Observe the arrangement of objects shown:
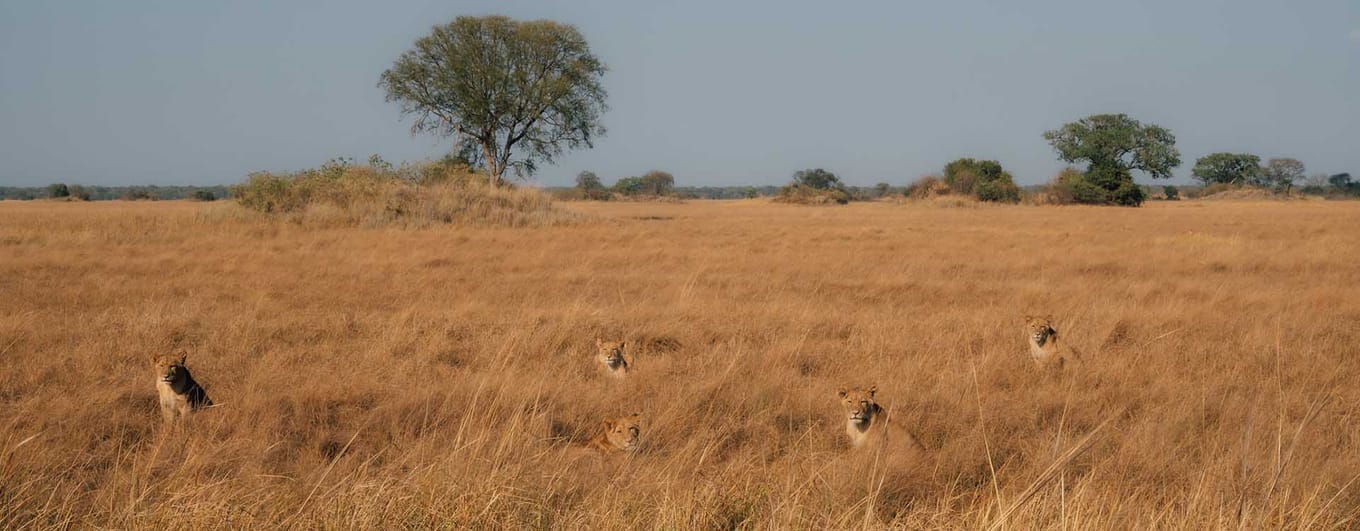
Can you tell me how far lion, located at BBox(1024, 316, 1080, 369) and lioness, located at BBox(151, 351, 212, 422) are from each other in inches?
231

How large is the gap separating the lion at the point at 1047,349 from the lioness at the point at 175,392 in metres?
5.86

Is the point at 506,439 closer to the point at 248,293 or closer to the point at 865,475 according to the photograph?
the point at 865,475

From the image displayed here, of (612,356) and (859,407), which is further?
(612,356)

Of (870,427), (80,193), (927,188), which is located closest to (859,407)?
(870,427)

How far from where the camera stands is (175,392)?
18.2 ft

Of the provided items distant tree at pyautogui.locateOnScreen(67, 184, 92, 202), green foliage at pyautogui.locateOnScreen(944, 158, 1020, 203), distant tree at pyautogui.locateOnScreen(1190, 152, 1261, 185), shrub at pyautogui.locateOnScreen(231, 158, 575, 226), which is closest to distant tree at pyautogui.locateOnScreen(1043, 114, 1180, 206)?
green foliage at pyautogui.locateOnScreen(944, 158, 1020, 203)

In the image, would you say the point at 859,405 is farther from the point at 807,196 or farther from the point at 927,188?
the point at 927,188

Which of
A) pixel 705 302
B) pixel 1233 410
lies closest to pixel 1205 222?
pixel 705 302

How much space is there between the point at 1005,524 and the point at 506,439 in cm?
237

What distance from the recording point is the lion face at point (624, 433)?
4961 mm

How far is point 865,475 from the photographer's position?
4.49 m

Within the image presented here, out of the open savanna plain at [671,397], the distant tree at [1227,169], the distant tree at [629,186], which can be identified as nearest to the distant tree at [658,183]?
the distant tree at [629,186]

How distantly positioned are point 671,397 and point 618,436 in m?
1.15

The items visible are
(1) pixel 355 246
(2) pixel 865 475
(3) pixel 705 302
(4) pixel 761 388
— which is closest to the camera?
(2) pixel 865 475
